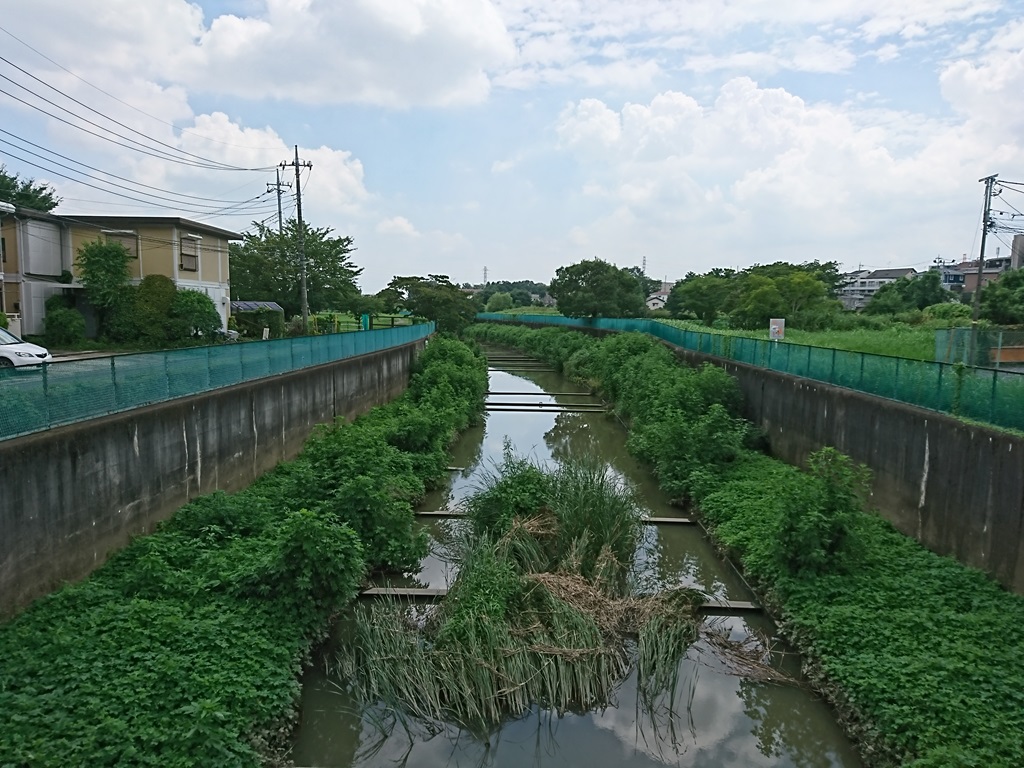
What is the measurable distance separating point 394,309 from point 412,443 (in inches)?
1128

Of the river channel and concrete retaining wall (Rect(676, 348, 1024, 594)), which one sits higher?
concrete retaining wall (Rect(676, 348, 1024, 594))

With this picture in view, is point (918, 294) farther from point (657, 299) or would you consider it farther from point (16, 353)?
point (657, 299)

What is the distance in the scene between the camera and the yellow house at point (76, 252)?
26859 millimetres

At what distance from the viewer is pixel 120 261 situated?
28.2m

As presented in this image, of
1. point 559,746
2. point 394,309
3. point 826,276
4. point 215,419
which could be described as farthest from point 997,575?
point 826,276

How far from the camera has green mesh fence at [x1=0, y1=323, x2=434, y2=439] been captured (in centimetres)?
741

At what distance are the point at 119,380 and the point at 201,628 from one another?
159 inches

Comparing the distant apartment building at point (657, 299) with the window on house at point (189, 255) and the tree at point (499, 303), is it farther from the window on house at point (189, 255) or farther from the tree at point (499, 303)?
the window on house at point (189, 255)

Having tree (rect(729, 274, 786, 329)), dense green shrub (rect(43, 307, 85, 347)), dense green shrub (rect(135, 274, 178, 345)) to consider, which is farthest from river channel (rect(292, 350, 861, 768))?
tree (rect(729, 274, 786, 329))

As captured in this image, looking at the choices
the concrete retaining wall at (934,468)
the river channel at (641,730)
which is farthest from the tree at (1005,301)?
the river channel at (641,730)

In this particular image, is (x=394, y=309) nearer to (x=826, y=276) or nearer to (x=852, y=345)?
(x=852, y=345)

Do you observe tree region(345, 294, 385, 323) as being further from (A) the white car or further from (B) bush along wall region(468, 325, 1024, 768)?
(B) bush along wall region(468, 325, 1024, 768)

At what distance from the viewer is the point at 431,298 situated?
139 feet

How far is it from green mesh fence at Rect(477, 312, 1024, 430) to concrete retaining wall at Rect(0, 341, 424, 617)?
1081 cm
